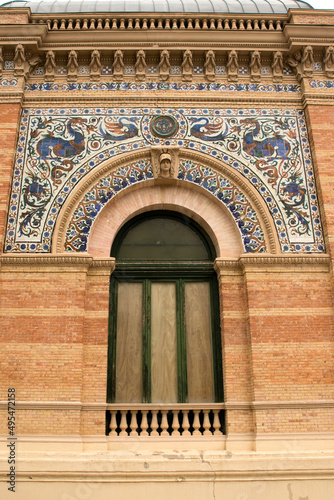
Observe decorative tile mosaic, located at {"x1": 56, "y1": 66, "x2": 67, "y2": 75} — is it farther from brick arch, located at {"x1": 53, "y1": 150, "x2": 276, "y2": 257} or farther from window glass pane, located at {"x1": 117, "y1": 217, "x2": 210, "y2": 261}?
window glass pane, located at {"x1": 117, "y1": 217, "x2": 210, "y2": 261}

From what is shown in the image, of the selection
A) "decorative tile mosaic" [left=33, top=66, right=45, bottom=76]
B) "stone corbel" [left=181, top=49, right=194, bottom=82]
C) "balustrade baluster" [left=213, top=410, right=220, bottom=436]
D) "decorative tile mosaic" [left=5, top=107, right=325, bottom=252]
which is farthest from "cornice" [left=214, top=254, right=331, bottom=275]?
"decorative tile mosaic" [left=33, top=66, right=45, bottom=76]

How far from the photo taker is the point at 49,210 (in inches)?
398

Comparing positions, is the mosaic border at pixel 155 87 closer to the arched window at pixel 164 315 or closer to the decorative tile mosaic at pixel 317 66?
the decorative tile mosaic at pixel 317 66

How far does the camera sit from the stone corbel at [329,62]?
1127 cm

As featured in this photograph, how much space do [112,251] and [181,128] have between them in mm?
3240

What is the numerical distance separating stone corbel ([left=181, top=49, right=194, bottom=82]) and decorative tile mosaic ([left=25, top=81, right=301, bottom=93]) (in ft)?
0.54

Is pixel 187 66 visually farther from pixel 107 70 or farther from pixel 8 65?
pixel 8 65

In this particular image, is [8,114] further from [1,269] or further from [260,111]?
[260,111]

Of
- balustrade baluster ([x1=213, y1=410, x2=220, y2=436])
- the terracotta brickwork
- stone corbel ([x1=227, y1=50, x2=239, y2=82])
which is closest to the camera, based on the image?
the terracotta brickwork

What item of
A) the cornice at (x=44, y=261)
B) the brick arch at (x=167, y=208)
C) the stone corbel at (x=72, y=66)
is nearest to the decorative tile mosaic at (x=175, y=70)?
the stone corbel at (x=72, y=66)

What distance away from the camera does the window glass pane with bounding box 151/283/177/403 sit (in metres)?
9.51

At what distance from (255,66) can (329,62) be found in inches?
69.1

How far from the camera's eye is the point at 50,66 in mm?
11305

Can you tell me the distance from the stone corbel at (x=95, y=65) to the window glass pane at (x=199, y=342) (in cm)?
537
